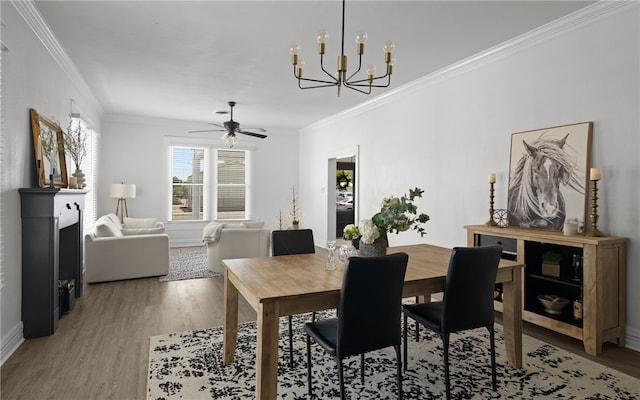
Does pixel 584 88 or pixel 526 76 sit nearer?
pixel 584 88

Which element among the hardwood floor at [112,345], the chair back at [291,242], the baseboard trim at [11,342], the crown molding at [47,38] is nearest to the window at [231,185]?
the crown molding at [47,38]

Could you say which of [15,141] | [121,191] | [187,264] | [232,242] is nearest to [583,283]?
A: [232,242]

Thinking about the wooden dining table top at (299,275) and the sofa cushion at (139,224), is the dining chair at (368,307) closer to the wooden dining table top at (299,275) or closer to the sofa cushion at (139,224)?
the wooden dining table top at (299,275)

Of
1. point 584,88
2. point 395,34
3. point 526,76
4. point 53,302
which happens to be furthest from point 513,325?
point 53,302

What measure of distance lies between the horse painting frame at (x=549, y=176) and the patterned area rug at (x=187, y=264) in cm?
409

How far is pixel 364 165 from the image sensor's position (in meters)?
A: 6.53

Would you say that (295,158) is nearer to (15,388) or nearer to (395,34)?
(395,34)

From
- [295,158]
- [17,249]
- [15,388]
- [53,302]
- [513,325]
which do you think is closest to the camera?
[15,388]

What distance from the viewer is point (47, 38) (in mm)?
3559

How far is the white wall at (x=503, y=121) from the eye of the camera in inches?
118

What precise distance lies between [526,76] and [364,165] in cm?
313

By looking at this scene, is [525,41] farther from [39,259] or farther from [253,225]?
[39,259]

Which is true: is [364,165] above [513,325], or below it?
above

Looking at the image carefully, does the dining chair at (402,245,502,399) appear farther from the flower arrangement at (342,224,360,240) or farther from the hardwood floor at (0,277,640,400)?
the hardwood floor at (0,277,640,400)
